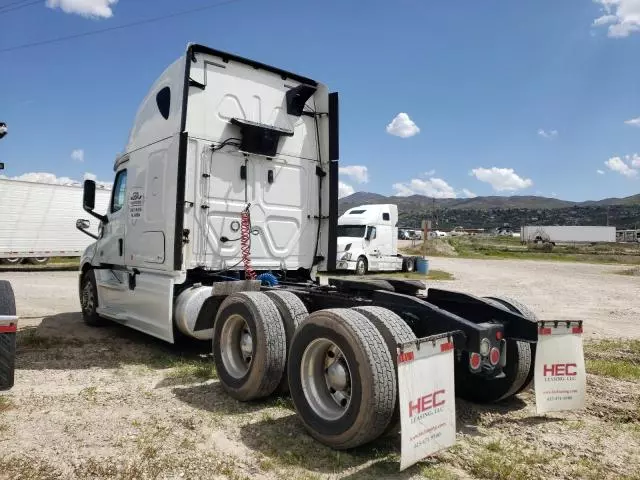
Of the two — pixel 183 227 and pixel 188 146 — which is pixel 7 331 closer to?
pixel 183 227

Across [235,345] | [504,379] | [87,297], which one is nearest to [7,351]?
[235,345]

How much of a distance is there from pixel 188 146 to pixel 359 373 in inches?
155

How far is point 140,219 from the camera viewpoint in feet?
22.8

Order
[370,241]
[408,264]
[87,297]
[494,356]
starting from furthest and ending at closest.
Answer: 1. [408,264]
2. [370,241]
3. [87,297]
4. [494,356]

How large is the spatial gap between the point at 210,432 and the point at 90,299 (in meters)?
5.29

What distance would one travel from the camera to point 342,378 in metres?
3.80

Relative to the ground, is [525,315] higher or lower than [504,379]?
higher

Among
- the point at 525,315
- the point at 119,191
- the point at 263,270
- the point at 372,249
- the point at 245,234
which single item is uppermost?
the point at 119,191

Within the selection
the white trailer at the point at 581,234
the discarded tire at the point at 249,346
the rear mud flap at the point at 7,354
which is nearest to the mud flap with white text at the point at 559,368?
the discarded tire at the point at 249,346

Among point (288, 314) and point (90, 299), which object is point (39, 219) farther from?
point (288, 314)

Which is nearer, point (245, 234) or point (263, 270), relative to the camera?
point (245, 234)

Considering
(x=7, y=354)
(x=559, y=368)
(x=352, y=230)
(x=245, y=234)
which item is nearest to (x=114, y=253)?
(x=245, y=234)

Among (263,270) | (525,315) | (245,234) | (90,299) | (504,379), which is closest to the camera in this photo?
(504,379)

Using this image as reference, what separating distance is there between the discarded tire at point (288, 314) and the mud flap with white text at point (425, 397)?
1.50 m
